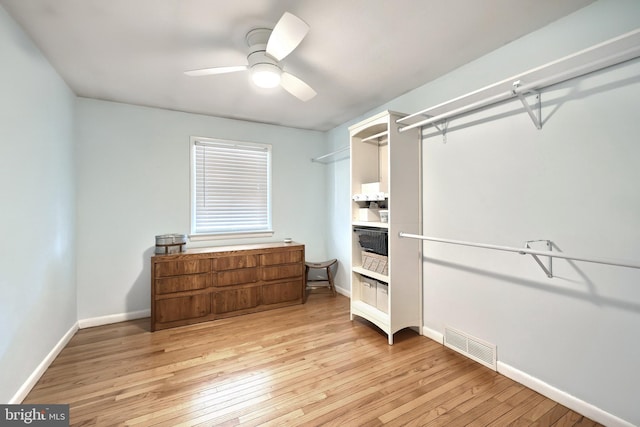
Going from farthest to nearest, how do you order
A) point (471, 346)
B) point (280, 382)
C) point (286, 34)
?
point (471, 346) < point (280, 382) < point (286, 34)

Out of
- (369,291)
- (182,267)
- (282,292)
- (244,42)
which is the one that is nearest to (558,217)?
(369,291)

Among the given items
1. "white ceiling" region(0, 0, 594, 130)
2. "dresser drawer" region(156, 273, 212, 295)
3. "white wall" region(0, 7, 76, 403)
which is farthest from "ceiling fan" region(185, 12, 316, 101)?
"dresser drawer" region(156, 273, 212, 295)

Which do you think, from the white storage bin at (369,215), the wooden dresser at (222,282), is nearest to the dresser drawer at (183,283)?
the wooden dresser at (222,282)

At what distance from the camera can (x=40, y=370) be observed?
2.05 meters

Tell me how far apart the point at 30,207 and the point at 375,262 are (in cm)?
280

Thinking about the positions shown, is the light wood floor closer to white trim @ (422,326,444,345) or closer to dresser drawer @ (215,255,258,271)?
white trim @ (422,326,444,345)

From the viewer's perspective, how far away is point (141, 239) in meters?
3.22

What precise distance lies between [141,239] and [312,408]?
2.67 m

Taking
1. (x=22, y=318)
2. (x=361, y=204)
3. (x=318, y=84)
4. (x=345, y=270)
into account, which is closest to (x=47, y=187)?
(x=22, y=318)

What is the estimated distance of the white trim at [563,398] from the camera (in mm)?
1547

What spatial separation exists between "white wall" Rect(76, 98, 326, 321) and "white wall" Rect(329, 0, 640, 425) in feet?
9.11

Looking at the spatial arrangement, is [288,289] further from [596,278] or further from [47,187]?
[596,278]

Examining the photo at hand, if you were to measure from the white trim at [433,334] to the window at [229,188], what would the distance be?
7.56 ft

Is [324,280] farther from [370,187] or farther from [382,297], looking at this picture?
[370,187]
